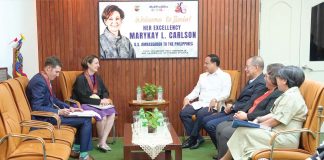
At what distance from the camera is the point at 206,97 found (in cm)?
533

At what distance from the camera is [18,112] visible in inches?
143

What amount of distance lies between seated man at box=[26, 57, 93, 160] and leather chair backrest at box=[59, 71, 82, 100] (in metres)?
0.54

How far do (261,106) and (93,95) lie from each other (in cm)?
252

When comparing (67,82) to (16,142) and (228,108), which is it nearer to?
(16,142)

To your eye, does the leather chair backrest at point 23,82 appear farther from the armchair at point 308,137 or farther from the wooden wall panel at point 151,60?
the armchair at point 308,137

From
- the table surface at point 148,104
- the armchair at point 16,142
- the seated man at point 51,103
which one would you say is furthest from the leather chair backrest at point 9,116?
the table surface at point 148,104

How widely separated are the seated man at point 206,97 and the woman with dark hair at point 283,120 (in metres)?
1.63

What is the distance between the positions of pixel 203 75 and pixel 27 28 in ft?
9.27

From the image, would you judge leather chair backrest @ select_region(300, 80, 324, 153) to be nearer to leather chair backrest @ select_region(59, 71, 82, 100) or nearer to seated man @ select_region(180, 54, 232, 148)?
seated man @ select_region(180, 54, 232, 148)

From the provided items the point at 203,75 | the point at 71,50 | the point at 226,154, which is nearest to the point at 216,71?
the point at 203,75

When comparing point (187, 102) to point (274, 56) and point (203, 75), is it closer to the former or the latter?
point (203, 75)

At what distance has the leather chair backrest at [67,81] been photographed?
5.18 m

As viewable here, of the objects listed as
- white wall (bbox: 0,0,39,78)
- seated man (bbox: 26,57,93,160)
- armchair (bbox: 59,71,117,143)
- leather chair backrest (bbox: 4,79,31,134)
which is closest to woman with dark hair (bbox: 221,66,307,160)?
seated man (bbox: 26,57,93,160)

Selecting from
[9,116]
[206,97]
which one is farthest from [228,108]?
[9,116]
